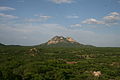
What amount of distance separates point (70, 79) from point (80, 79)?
14.4 feet

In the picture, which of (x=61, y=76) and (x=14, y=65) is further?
(x=14, y=65)

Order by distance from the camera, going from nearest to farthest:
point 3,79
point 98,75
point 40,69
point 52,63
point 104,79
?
point 3,79 → point 104,79 → point 98,75 → point 40,69 → point 52,63

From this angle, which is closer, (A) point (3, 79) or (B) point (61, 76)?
(A) point (3, 79)

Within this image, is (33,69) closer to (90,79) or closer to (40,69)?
(40,69)

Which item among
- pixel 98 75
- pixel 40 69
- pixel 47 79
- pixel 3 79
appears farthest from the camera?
pixel 40 69

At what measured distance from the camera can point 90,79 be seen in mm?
75812

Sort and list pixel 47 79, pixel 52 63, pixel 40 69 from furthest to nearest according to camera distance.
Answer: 1. pixel 52 63
2. pixel 40 69
3. pixel 47 79

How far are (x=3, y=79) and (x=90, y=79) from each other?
113 feet

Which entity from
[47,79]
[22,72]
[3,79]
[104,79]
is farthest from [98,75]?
[3,79]

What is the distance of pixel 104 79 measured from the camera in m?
76.6

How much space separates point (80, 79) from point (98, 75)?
1123 cm

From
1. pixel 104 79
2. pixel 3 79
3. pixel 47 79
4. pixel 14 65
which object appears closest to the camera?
pixel 3 79

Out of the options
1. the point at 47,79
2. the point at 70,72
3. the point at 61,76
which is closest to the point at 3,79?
the point at 47,79

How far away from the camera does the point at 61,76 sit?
75812 millimetres
